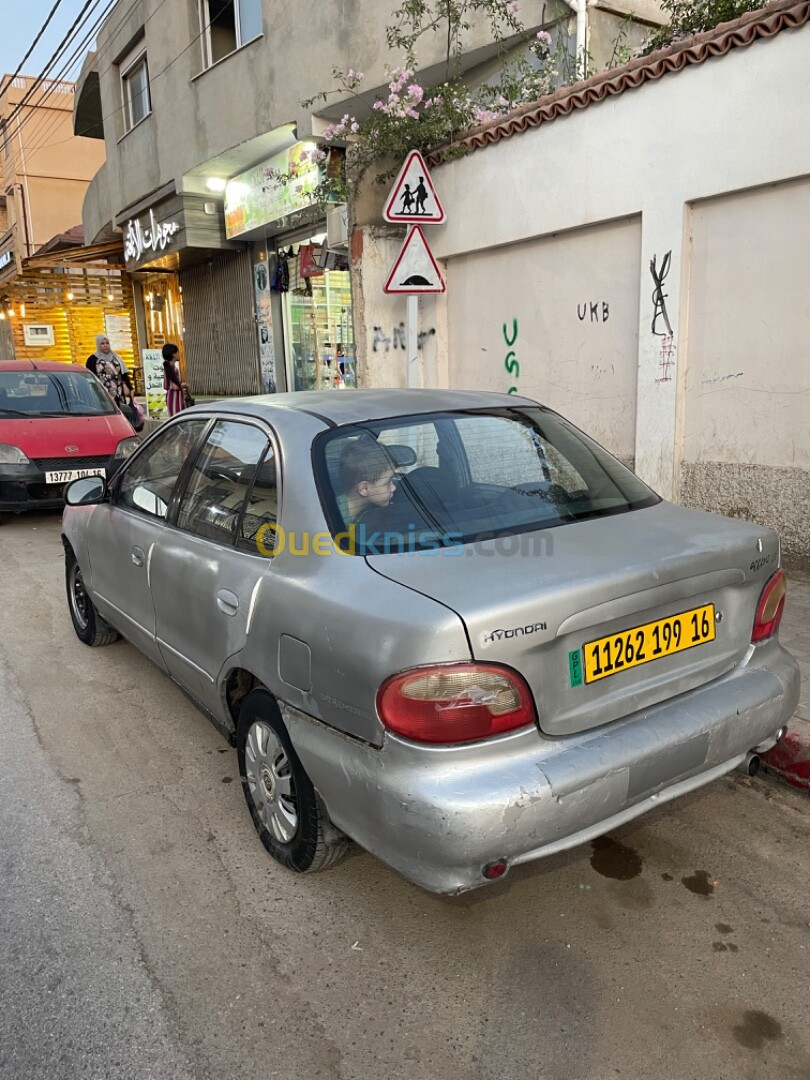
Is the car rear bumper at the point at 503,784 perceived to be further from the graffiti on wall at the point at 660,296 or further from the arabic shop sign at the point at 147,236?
the arabic shop sign at the point at 147,236

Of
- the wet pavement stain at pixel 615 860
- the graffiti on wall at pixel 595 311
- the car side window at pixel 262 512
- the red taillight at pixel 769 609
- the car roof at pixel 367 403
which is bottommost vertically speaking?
the wet pavement stain at pixel 615 860

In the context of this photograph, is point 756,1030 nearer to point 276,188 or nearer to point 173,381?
point 173,381

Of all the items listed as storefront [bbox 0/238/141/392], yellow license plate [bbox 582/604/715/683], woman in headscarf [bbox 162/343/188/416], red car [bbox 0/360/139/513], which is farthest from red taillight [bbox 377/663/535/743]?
storefront [bbox 0/238/141/392]

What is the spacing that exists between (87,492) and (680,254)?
4484mm

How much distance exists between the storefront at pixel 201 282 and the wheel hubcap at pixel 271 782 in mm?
12207

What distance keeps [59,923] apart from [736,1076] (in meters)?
2.00

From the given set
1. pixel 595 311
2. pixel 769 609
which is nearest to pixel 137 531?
pixel 769 609

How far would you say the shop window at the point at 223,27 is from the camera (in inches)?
488

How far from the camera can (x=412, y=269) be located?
20.2 feet

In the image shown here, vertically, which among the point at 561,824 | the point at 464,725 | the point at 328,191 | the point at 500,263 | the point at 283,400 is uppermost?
the point at 328,191

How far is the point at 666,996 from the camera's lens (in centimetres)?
225

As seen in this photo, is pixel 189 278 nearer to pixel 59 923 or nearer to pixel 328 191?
pixel 328 191

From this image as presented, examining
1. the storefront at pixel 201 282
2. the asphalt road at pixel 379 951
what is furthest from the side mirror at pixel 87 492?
the storefront at pixel 201 282

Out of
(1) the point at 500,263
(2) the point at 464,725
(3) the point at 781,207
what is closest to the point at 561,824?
(2) the point at 464,725
